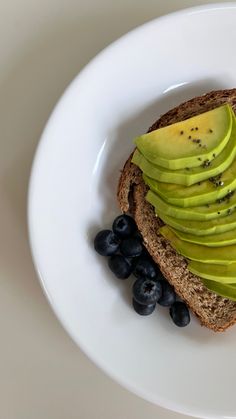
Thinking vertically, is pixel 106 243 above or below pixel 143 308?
above

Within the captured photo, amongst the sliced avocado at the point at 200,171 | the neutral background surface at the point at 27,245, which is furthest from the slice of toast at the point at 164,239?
the neutral background surface at the point at 27,245

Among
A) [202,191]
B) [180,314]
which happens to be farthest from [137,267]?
[202,191]

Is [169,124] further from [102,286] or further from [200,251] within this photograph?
[102,286]

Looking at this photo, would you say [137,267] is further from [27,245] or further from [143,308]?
[27,245]

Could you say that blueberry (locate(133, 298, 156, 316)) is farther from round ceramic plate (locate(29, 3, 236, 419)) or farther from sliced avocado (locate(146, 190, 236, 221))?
sliced avocado (locate(146, 190, 236, 221))

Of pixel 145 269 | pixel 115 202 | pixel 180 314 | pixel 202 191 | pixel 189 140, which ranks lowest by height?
pixel 180 314

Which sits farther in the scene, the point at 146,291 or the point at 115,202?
the point at 115,202

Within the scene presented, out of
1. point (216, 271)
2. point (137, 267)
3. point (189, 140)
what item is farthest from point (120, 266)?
point (189, 140)

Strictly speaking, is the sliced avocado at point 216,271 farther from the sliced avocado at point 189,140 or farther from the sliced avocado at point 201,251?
the sliced avocado at point 189,140

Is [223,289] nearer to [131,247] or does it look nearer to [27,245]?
[131,247]
